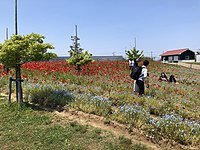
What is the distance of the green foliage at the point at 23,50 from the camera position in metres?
5.11

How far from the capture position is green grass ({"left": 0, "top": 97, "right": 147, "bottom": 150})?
3529mm

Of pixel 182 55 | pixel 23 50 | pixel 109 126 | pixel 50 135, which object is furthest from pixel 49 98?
pixel 182 55

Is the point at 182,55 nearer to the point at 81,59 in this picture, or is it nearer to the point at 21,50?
the point at 81,59

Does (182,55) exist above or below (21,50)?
above

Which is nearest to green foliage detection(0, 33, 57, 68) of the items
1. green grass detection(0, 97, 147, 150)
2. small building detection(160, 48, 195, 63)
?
green grass detection(0, 97, 147, 150)

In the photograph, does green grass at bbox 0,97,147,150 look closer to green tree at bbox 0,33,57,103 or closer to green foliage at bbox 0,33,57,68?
green tree at bbox 0,33,57,103

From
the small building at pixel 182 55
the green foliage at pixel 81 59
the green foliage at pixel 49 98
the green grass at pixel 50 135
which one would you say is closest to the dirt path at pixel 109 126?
the green grass at pixel 50 135

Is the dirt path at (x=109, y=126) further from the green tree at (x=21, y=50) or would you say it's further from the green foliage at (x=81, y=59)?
the green foliage at (x=81, y=59)

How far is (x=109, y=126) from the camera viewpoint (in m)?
4.40

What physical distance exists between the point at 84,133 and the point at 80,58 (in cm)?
787

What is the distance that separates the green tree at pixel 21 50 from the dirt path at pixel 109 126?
1.67 metres

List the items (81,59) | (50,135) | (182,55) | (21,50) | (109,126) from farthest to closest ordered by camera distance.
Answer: (182,55)
(81,59)
(21,50)
(109,126)
(50,135)

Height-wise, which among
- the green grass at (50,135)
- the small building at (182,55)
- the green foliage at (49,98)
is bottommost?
the green grass at (50,135)

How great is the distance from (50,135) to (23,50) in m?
2.57
